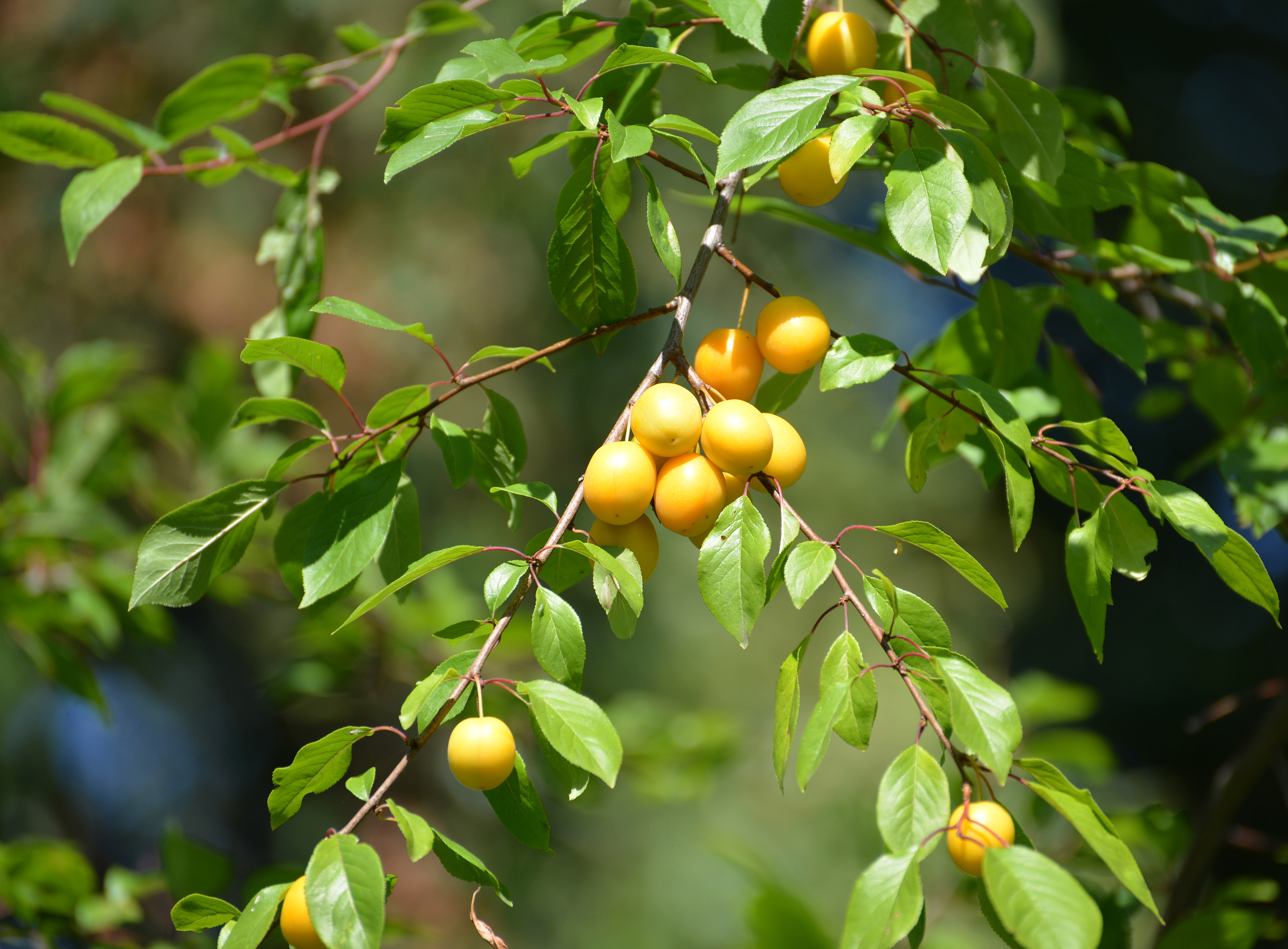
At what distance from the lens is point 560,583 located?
1.66 feet

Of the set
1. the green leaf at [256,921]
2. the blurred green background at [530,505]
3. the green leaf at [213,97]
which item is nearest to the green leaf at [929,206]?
the green leaf at [256,921]

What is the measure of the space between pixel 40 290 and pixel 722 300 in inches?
80.2

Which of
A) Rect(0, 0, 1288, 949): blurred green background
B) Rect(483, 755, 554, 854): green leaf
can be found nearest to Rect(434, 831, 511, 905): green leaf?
Rect(483, 755, 554, 854): green leaf

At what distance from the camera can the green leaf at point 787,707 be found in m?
0.42

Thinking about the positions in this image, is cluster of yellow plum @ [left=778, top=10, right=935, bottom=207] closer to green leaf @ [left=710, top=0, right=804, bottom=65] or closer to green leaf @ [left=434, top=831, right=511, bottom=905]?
green leaf @ [left=710, top=0, right=804, bottom=65]

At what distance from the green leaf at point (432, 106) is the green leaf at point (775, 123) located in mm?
131

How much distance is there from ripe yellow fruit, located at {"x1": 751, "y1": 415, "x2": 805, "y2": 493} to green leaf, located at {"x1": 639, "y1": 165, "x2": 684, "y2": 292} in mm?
96

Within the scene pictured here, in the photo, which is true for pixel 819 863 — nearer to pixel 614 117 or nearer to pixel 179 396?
pixel 179 396

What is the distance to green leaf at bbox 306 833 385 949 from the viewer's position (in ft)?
1.14

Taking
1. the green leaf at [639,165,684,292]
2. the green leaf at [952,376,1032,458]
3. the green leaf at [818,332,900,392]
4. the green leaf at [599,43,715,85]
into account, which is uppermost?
the green leaf at [599,43,715,85]

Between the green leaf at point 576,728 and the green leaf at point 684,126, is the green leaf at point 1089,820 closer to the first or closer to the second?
the green leaf at point 576,728

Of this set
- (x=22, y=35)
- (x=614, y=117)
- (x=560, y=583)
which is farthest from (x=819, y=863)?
(x=22, y=35)

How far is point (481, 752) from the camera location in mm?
406

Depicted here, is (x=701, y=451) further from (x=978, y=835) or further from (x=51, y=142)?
(x=51, y=142)
